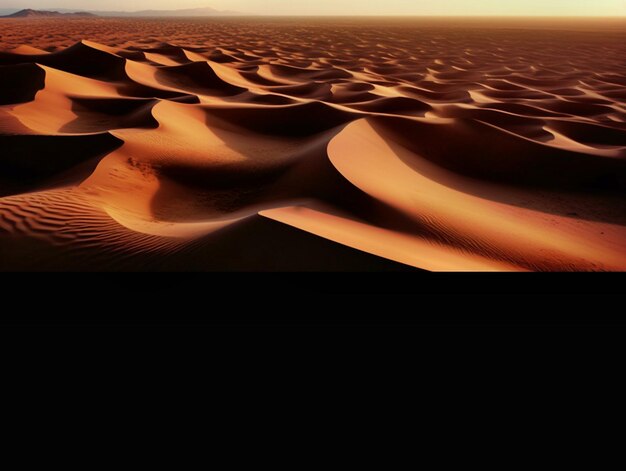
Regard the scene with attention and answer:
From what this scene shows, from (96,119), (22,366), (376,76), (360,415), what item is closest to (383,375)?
(360,415)

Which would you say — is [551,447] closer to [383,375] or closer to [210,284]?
[383,375]

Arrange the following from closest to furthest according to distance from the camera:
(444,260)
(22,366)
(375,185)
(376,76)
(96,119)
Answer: (22,366) → (444,260) → (375,185) → (96,119) → (376,76)

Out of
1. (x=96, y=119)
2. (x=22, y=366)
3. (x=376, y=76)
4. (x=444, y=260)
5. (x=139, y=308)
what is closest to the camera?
(x=22, y=366)

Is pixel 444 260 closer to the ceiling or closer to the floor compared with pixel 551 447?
closer to the floor

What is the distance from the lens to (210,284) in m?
1.66

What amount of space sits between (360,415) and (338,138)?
391 centimetres

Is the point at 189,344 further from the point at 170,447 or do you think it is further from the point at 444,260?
the point at 444,260

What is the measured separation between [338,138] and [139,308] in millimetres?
3662

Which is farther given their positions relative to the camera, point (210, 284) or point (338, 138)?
point (338, 138)

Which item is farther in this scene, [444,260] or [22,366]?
[444,260]

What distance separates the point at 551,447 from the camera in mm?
1252

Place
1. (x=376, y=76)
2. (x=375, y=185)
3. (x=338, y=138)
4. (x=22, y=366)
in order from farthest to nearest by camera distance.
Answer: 1. (x=376, y=76)
2. (x=338, y=138)
3. (x=375, y=185)
4. (x=22, y=366)

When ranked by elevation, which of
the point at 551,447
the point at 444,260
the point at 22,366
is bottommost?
the point at 444,260

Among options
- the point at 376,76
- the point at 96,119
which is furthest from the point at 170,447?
the point at 376,76
